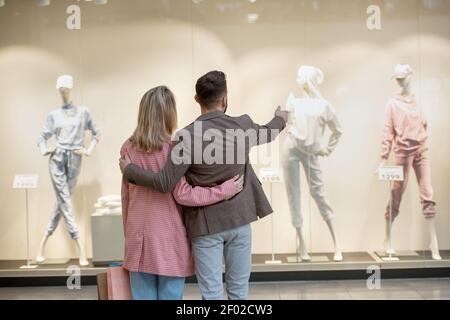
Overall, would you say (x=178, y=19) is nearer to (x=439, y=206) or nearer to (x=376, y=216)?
(x=376, y=216)

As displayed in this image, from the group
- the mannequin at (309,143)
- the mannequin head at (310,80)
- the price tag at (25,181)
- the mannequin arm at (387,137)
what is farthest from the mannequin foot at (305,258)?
the price tag at (25,181)

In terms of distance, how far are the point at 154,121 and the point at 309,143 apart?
8.76ft

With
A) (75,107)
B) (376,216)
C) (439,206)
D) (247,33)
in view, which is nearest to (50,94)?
(75,107)

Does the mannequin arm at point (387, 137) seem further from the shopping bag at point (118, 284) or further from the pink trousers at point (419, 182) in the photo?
the shopping bag at point (118, 284)

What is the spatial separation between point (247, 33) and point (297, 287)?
6.75 feet

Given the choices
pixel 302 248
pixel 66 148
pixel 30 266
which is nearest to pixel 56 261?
pixel 30 266

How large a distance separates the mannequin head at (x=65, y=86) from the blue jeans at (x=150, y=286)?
9.01 feet

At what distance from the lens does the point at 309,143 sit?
5.09m

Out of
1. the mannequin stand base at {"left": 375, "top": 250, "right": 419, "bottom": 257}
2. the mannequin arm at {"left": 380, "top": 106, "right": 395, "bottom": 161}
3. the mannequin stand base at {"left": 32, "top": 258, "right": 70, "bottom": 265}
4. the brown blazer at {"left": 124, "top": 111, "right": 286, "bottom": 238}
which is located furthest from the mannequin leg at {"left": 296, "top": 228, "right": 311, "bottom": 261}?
the brown blazer at {"left": 124, "top": 111, "right": 286, "bottom": 238}

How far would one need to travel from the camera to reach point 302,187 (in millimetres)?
5168

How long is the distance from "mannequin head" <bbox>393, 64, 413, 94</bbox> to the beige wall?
67mm

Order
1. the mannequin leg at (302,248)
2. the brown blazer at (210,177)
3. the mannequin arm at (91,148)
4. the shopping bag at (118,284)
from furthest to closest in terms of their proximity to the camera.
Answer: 1. the mannequin leg at (302,248)
2. the mannequin arm at (91,148)
3. the shopping bag at (118,284)
4. the brown blazer at (210,177)

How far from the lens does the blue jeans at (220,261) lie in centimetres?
259

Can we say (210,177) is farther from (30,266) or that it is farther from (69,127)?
(30,266)
